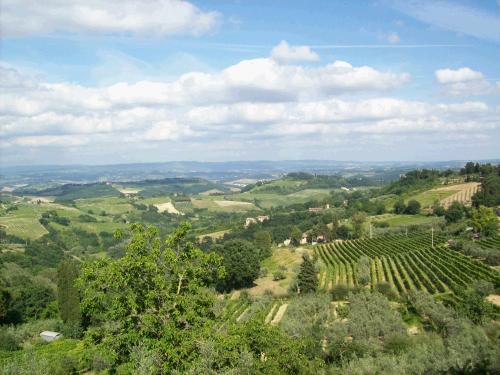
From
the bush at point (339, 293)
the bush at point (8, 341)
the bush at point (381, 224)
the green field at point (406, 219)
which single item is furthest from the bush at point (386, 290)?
the bush at point (381, 224)

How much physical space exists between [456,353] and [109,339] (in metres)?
16.2

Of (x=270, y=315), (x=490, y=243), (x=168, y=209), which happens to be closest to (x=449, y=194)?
(x=490, y=243)

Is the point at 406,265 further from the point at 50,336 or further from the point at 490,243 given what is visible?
the point at 50,336

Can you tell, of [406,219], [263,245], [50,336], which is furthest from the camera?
[406,219]

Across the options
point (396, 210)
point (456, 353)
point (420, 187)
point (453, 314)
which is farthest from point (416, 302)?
point (420, 187)

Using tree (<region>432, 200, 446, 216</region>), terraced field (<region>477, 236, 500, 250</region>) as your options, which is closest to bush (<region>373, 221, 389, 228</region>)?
tree (<region>432, 200, 446, 216</region>)

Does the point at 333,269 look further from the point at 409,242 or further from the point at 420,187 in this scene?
the point at 420,187

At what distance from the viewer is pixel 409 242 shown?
74.5 m

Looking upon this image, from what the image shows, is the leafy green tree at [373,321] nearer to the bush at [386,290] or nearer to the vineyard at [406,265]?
the bush at [386,290]

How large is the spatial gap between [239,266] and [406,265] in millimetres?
23620

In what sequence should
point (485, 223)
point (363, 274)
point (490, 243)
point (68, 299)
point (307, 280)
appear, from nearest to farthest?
point (68, 299) < point (307, 280) < point (363, 274) < point (490, 243) < point (485, 223)

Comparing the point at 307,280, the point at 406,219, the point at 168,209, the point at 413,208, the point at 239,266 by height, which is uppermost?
the point at 413,208

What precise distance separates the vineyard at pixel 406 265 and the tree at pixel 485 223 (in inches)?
239

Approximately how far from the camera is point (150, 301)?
16203mm
